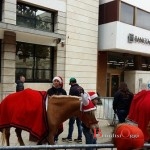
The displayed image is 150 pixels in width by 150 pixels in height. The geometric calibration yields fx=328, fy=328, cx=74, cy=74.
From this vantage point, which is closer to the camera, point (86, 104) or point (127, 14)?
point (86, 104)

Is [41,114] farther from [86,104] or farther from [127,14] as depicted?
[127,14]

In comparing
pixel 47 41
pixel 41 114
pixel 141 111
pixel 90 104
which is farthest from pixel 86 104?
pixel 47 41

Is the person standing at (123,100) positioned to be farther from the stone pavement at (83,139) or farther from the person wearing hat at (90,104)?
the person wearing hat at (90,104)

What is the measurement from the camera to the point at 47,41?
18.0 meters

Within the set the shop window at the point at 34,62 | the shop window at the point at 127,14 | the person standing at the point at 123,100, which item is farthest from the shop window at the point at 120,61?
the person standing at the point at 123,100

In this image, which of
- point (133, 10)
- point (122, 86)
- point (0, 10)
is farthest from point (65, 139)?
point (133, 10)

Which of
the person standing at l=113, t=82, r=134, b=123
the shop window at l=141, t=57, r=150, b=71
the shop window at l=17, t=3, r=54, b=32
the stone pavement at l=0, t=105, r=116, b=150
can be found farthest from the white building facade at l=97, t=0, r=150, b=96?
the person standing at l=113, t=82, r=134, b=123

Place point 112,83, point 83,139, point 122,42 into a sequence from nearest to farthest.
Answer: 1. point 83,139
2. point 122,42
3. point 112,83

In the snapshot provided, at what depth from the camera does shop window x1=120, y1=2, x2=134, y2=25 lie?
899 inches

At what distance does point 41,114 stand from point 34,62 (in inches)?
484

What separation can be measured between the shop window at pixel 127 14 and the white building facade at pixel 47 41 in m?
2.37

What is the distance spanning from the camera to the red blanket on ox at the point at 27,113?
19.2 ft

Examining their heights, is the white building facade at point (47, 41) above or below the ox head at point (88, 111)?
above

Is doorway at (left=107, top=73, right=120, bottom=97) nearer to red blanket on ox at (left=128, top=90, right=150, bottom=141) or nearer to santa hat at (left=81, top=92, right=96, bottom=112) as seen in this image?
red blanket on ox at (left=128, top=90, right=150, bottom=141)
